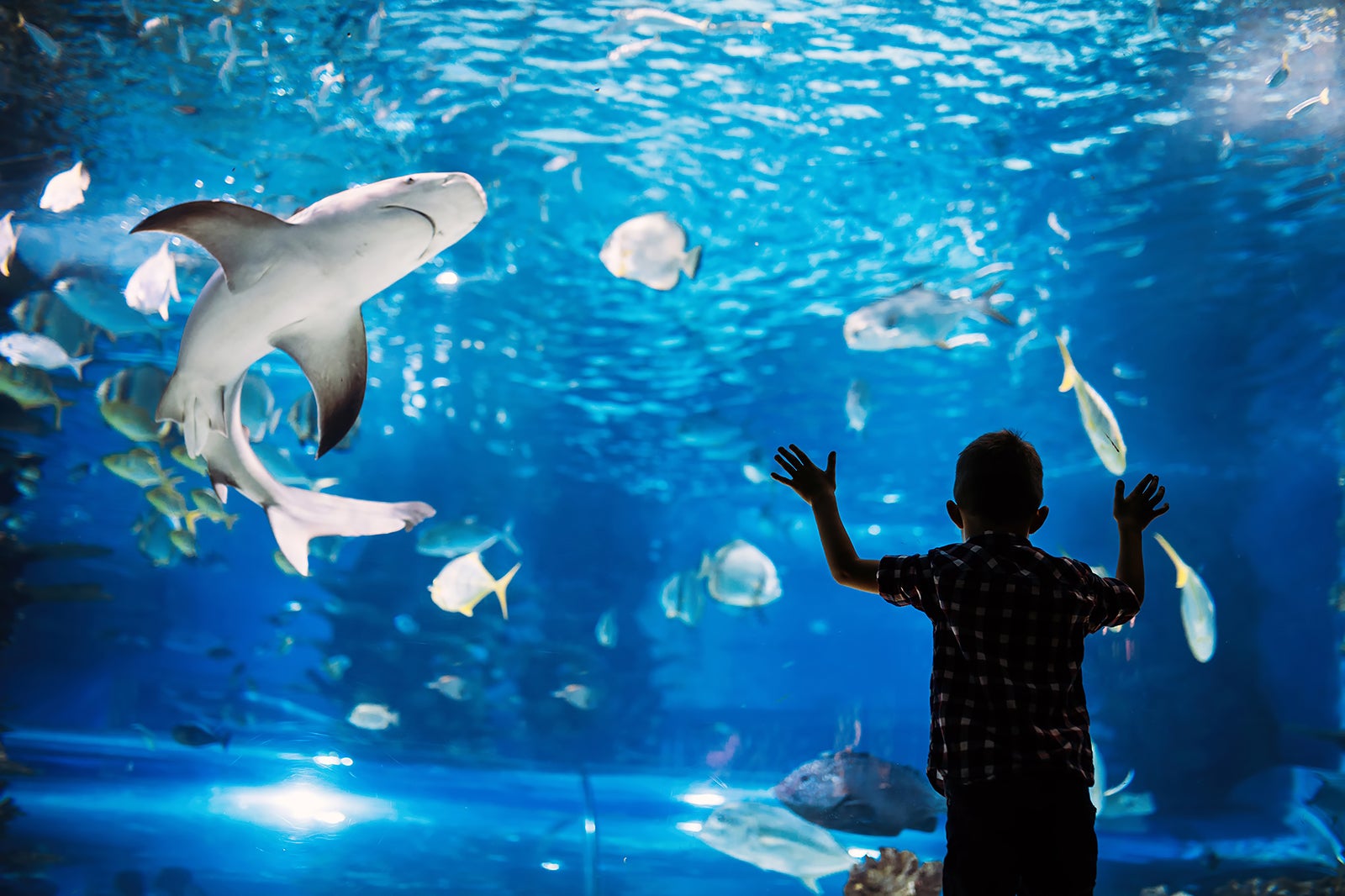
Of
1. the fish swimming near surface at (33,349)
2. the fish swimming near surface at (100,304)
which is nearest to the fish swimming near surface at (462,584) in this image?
the fish swimming near surface at (100,304)

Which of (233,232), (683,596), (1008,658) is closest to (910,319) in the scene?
(1008,658)

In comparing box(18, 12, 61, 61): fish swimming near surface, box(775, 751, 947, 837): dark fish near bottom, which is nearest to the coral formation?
box(775, 751, 947, 837): dark fish near bottom

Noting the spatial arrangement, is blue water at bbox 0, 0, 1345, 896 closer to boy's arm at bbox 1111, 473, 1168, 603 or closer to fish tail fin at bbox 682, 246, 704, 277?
fish tail fin at bbox 682, 246, 704, 277

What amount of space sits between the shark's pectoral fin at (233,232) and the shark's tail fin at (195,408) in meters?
0.58

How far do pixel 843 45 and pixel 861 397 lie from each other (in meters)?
3.49

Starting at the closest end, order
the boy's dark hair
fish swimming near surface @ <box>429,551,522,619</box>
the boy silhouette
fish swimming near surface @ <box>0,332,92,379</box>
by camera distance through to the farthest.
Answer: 1. the boy silhouette
2. the boy's dark hair
3. fish swimming near surface @ <box>429,551,522,619</box>
4. fish swimming near surface @ <box>0,332,92,379</box>

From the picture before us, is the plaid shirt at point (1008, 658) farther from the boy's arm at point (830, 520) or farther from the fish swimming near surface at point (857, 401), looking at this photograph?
the fish swimming near surface at point (857, 401)

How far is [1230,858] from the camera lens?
10172mm

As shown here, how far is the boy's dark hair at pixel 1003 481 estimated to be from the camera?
6.66 ft

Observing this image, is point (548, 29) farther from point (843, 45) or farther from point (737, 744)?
point (737, 744)

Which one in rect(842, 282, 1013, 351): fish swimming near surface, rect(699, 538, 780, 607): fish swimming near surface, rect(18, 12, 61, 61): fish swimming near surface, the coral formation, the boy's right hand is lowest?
the coral formation

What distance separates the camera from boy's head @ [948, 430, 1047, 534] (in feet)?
6.67

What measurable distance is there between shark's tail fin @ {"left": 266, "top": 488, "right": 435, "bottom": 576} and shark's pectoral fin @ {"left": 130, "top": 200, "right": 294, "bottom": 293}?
0.86 meters

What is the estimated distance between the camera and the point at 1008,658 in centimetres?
184
